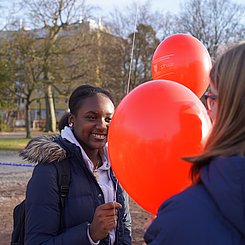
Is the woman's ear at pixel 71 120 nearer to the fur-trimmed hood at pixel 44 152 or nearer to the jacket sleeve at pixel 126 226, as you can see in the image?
the fur-trimmed hood at pixel 44 152

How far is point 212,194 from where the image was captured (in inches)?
46.5

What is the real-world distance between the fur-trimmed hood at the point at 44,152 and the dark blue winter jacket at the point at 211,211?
104 cm

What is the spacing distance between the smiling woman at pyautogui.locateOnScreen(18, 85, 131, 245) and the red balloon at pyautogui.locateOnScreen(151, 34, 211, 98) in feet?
2.87

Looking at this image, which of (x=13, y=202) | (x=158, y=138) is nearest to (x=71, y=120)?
(x=158, y=138)

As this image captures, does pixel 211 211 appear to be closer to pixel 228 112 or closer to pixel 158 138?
pixel 228 112

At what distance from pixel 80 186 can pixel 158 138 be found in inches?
26.0

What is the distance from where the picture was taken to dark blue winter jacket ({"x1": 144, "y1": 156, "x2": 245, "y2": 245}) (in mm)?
1150

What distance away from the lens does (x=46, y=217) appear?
2084 millimetres

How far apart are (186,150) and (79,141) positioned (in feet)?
2.82

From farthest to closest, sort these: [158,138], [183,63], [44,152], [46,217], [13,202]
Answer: [13,202], [183,63], [44,152], [46,217], [158,138]

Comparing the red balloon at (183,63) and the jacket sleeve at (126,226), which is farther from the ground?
the red balloon at (183,63)

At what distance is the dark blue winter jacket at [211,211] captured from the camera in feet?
3.77

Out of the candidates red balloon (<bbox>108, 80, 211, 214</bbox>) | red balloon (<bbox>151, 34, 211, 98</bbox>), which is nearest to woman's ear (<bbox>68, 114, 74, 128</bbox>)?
red balloon (<bbox>108, 80, 211, 214</bbox>)

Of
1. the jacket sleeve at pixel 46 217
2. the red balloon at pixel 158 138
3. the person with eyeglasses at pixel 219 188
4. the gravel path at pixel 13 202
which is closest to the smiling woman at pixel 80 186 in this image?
the jacket sleeve at pixel 46 217
